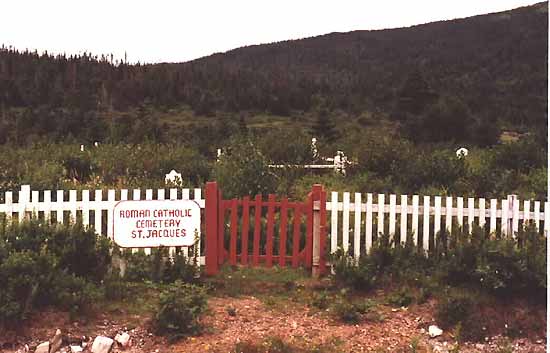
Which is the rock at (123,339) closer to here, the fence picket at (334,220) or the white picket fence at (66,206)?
the white picket fence at (66,206)

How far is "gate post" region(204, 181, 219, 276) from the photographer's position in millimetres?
7438

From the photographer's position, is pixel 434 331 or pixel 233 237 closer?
pixel 434 331

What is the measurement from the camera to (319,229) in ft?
24.9

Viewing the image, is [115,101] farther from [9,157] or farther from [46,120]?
[9,157]

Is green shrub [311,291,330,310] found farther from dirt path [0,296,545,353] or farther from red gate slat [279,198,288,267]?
red gate slat [279,198,288,267]

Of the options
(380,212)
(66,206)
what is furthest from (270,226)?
(66,206)

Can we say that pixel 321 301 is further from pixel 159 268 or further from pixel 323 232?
pixel 159 268

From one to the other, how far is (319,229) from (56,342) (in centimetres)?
316

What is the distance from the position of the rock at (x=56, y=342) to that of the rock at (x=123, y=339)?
467 millimetres

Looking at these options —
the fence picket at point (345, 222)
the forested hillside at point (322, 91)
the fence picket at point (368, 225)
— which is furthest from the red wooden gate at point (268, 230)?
the forested hillside at point (322, 91)

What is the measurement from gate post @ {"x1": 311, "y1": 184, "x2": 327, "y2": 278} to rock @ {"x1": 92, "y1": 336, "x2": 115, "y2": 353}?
272cm

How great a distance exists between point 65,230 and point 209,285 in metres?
1.59

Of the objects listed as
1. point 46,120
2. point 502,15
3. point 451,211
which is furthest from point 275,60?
point 451,211

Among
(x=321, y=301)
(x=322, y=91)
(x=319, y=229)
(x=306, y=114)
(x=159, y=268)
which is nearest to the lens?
(x=321, y=301)
